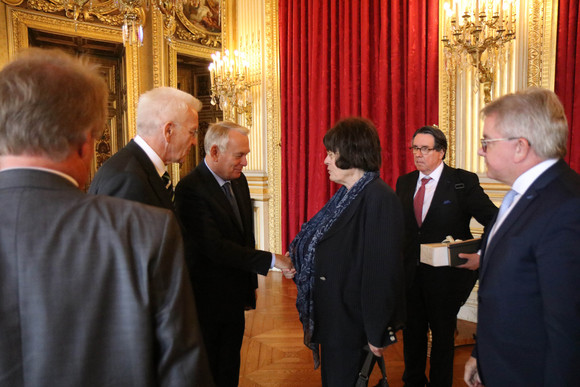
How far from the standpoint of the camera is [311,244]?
2.13 metres

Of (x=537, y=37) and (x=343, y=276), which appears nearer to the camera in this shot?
(x=343, y=276)

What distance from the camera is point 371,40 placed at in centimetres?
521

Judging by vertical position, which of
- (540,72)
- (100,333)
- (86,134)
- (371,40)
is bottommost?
(100,333)

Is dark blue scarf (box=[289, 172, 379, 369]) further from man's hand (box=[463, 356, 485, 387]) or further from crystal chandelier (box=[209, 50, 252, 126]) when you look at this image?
crystal chandelier (box=[209, 50, 252, 126])

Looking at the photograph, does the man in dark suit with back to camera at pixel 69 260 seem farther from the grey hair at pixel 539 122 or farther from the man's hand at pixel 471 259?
the man's hand at pixel 471 259

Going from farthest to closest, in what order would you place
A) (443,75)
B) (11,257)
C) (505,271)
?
(443,75)
(505,271)
(11,257)

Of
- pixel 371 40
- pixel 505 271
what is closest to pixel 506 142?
pixel 505 271

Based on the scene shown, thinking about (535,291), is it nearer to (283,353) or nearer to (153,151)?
(153,151)

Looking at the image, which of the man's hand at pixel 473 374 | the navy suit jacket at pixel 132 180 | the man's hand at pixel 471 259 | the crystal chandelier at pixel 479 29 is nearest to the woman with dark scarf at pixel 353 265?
the man's hand at pixel 473 374

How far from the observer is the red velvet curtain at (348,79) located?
479cm

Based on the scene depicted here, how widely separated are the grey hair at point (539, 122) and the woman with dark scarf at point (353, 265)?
647 mm

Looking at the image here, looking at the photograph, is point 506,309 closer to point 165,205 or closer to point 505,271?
point 505,271

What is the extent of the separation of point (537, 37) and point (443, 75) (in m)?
0.88

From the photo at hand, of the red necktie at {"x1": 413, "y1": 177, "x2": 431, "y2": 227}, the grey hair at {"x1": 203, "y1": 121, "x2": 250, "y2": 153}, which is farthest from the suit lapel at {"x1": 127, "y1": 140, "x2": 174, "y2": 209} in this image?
the red necktie at {"x1": 413, "y1": 177, "x2": 431, "y2": 227}
